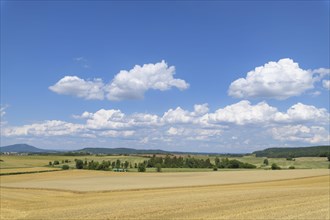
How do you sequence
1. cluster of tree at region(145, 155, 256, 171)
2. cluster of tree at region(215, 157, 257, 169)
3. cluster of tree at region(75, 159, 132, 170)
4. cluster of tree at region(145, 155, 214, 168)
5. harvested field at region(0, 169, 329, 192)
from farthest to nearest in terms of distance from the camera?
cluster of tree at region(145, 155, 214, 168) → cluster of tree at region(145, 155, 256, 171) → cluster of tree at region(215, 157, 257, 169) → cluster of tree at region(75, 159, 132, 170) → harvested field at region(0, 169, 329, 192)

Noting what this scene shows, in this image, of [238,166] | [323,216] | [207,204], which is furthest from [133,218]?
[238,166]

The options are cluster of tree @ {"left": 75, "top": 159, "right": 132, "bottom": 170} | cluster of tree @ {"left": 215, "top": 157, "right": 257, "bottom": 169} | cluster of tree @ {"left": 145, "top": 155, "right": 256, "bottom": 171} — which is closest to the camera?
cluster of tree @ {"left": 75, "top": 159, "right": 132, "bottom": 170}

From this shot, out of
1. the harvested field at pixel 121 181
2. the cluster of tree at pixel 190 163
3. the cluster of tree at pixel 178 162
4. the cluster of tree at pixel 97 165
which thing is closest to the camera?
the harvested field at pixel 121 181

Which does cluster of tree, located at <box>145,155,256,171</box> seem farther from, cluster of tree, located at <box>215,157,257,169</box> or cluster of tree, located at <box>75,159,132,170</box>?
cluster of tree, located at <box>75,159,132,170</box>

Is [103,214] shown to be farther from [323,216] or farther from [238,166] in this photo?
[238,166]

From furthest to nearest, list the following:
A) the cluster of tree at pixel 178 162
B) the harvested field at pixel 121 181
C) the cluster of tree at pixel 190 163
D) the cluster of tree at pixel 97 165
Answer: the cluster of tree at pixel 178 162 < the cluster of tree at pixel 190 163 < the cluster of tree at pixel 97 165 < the harvested field at pixel 121 181

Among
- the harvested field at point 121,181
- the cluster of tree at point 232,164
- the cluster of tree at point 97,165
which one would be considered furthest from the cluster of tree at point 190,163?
the harvested field at point 121,181

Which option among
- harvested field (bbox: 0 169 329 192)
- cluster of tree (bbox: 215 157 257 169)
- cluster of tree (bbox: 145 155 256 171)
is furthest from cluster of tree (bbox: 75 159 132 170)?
harvested field (bbox: 0 169 329 192)

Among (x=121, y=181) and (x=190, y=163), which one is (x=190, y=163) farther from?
(x=121, y=181)

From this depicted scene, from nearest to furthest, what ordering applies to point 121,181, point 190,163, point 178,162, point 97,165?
1. point 121,181
2. point 97,165
3. point 190,163
4. point 178,162

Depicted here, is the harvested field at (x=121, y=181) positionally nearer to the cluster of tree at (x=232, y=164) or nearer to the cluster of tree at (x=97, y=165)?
the cluster of tree at (x=97, y=165)

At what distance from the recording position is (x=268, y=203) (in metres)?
29.8

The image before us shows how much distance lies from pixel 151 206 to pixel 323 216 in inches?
452

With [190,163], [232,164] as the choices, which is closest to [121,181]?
[232,164]
